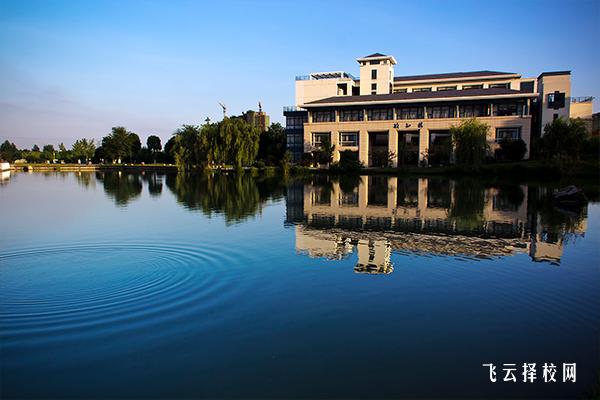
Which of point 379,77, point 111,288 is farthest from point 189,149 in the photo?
point 111,288

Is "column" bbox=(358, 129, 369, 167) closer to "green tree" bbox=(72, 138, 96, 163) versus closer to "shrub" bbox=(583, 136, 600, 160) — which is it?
"shrub" bbox=(583, 136, 600, 160)

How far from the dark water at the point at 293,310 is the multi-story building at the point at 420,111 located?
4245cm

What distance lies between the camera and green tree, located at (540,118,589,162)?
1544 inches

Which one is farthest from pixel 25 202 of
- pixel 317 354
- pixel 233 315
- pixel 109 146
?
pixel 109 146

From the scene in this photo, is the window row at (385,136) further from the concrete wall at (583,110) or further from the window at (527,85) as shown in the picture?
the window at (527,85)

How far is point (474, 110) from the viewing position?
54.3 metres

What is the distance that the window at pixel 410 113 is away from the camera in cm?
5680

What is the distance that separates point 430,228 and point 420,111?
152 ft

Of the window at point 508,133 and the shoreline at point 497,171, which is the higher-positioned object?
the window at point 508,133

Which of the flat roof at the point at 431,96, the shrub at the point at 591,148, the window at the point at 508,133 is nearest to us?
the shrub at the point at 591,148

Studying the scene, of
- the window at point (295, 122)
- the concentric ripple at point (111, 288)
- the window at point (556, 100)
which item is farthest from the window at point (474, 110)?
the concentric ripple at point (111, 288)

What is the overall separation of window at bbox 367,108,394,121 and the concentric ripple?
51.1 meters

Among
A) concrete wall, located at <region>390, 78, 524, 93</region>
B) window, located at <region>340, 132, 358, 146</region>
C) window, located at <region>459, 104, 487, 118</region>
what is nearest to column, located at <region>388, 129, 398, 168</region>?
window, located at <region>340, 132, 358, 146</region>

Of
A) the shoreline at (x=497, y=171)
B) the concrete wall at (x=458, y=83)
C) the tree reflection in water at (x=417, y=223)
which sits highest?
the concrete wall at (x=458, y=83)
